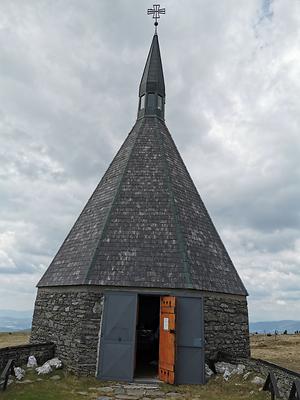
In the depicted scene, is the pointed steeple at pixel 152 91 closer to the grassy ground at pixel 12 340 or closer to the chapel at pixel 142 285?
the chapel at pixel 142 285

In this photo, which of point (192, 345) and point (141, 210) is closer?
point (192, 345)

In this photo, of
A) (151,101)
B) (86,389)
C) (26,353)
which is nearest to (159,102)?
(151,101)

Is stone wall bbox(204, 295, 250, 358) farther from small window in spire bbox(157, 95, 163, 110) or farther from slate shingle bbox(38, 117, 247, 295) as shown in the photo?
small window in spire bbox(157, 95, 163, 110)

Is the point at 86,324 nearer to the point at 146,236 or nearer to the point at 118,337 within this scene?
the point at 118,337

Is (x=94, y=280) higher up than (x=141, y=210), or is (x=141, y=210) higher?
(x=141, y=210)

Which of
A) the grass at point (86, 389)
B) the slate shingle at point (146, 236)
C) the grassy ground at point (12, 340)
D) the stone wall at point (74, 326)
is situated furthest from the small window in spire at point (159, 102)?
the grassy ground at point (12, 340)

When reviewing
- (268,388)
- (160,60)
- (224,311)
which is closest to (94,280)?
(224,311)

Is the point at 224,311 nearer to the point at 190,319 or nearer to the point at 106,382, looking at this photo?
the point at 190,319

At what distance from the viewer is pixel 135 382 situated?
9930 mm

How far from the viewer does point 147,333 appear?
15.1m

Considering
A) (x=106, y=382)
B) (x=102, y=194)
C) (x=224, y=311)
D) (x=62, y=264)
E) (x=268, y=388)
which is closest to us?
(x=268, y=388)

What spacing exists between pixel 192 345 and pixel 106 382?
8.84 ft

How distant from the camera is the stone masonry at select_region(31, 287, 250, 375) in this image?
10.4 metres

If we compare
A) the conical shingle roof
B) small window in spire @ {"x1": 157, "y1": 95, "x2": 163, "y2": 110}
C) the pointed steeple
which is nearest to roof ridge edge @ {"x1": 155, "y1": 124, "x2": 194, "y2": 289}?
the conical shingle roof
